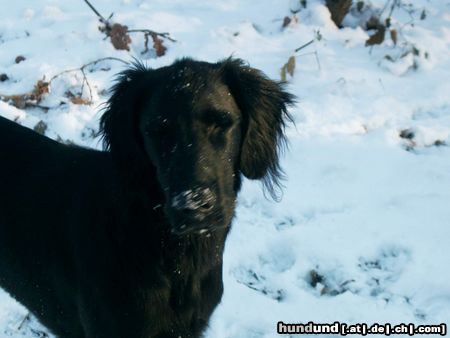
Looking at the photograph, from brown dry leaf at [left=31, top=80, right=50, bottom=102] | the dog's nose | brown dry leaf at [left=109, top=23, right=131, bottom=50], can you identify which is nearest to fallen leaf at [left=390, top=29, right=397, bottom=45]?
brown dry leaf at [left=109, top=23, right=131, bottom=50]

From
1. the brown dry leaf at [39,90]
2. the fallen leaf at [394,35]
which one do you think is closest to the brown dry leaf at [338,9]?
the fallen leaf at [394,35]

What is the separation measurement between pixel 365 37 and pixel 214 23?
1510mm

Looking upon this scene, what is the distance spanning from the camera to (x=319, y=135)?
5020 mm

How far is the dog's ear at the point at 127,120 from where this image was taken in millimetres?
2539

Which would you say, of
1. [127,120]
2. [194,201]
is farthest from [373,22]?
[194,201]

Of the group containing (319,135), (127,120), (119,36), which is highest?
(127,120)

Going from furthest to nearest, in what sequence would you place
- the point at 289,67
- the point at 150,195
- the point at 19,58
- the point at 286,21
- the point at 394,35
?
the point at 286,21
the point at 394,35
the point at 19,58
the point at 289,67
the point at 150,195

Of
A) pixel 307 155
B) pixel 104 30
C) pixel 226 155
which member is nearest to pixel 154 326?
pixel 226 155

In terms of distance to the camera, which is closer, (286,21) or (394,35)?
(394,35)

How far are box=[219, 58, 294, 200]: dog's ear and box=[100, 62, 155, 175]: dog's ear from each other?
0.35m

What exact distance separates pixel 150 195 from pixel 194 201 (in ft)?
1.21

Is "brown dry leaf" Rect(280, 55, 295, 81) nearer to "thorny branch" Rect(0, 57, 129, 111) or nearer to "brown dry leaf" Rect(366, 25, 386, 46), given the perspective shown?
"brown dry leaf" Rect(366, 25, 386, 46)

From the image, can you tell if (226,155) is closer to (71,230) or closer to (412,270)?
(71,230)

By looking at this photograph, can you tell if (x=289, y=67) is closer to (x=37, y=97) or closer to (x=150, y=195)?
(x=37, y=97)
